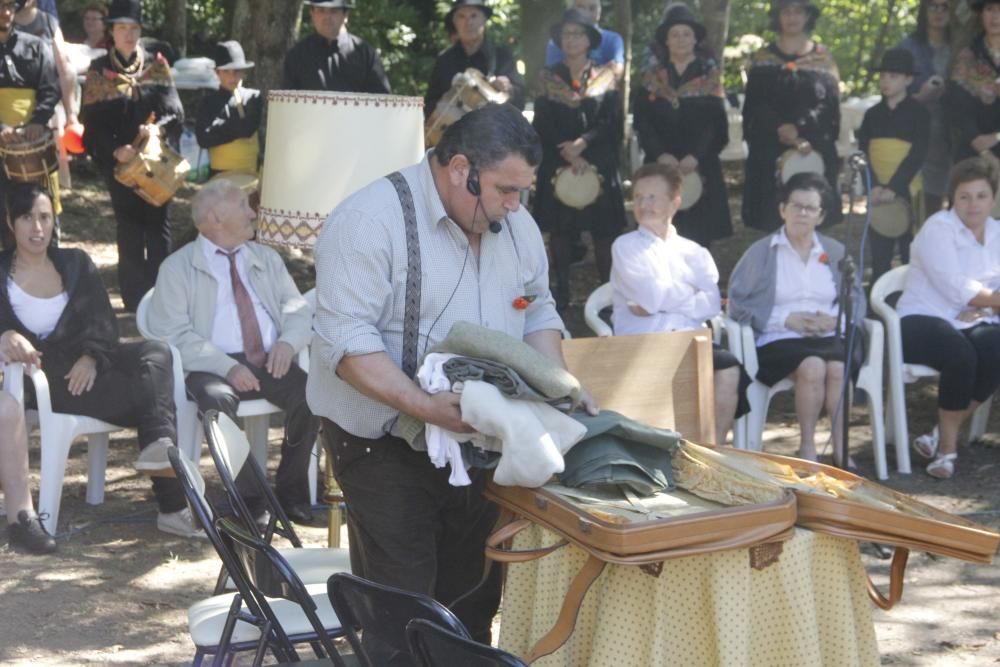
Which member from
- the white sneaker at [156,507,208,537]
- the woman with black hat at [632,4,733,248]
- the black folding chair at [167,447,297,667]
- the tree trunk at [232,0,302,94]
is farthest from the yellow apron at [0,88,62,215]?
the black folding chair at [167,447,297,667]

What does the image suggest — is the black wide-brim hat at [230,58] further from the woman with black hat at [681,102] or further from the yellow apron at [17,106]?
the woman with black hat at [681,102]

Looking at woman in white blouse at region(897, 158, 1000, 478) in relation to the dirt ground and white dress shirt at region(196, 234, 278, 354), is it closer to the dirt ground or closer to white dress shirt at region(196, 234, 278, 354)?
the dirt ground

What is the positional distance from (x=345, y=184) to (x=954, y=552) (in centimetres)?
222

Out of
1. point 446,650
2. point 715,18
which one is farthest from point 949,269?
point 715,18

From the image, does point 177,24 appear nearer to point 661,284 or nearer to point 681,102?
point 681,102

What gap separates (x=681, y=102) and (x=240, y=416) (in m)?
3.99

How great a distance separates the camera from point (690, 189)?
8.73 meters

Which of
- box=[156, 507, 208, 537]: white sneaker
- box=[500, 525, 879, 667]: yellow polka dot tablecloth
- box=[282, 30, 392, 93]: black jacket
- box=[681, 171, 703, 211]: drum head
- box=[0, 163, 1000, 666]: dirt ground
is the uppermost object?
box=[282, 30, 392, 93]: black jacket

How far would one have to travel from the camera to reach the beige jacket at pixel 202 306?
587 centimetres

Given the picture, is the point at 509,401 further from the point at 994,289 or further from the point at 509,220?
the point at 994,289

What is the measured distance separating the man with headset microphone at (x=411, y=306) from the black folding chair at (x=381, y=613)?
556 millimetres

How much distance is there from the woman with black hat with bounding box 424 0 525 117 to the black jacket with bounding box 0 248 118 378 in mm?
3409

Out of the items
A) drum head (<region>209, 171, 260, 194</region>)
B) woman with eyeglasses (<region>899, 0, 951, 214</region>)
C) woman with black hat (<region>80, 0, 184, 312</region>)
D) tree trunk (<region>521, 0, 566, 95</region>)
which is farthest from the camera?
tree trunk (<region>521, 0, 566, 95</region>)

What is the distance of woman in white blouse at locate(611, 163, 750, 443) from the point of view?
20.6 ft
